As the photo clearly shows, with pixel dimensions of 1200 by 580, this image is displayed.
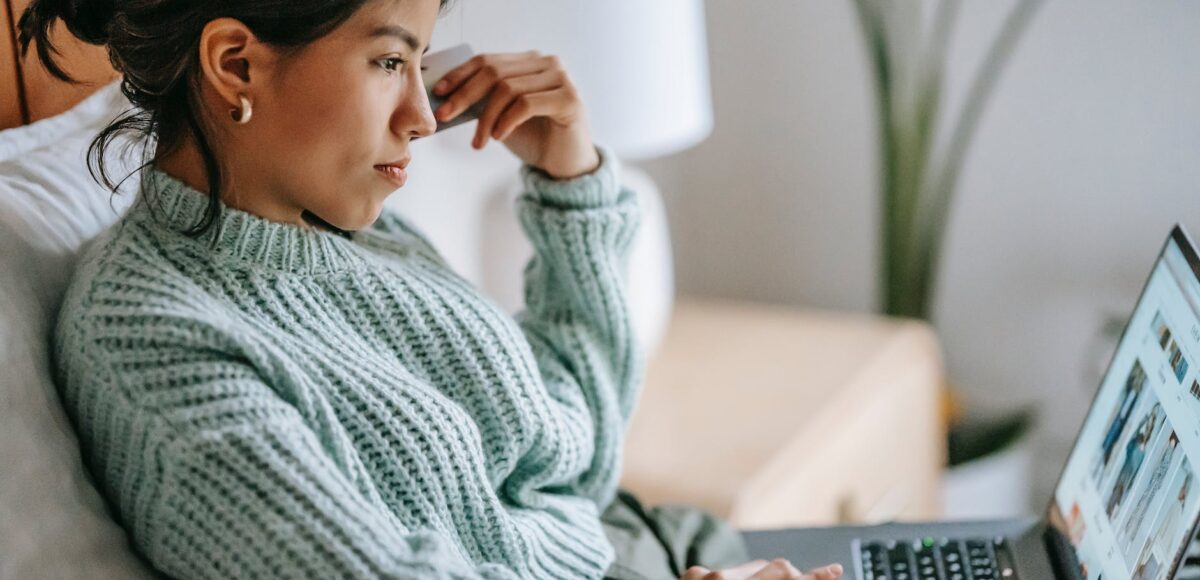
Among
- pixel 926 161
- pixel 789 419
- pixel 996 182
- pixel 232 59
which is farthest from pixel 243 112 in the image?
pixel 996 182

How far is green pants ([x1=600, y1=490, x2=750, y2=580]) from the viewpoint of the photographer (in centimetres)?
110

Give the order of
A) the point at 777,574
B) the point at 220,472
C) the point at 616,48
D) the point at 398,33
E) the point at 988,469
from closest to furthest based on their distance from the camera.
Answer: the point at 220,472
the point at 398,33
the point at 777,574
the point at 616,48
the point at 988,469

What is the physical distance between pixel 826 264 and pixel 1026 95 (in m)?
0.48

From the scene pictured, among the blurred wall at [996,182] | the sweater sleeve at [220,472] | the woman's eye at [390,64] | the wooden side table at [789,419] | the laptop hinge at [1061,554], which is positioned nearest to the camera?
the sweater sleeve at [220,472]

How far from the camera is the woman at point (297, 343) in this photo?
0.74m

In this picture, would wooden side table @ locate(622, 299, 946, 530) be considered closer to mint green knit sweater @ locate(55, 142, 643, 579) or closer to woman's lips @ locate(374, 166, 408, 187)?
mint green knit sweater @ locate(55, 142, 643, 579)

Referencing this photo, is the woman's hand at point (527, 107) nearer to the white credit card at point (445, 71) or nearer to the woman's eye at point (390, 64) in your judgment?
the white credit card at point (445, 71)

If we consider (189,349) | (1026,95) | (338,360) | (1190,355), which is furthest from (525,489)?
(1026,95)

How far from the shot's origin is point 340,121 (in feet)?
2.73

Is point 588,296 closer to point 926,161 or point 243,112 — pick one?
point 243,112

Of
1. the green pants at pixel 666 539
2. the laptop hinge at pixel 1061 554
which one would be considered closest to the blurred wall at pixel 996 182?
the laptop hinge at pixel 1061 554

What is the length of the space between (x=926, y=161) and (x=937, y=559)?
3.47 feet

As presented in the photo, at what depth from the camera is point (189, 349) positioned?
77cm

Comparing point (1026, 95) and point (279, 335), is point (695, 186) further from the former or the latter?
point (279, 335)
